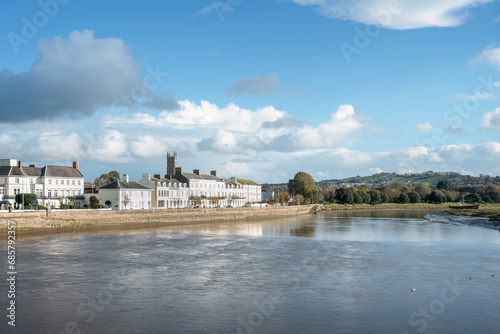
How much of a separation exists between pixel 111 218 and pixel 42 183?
19.0 m

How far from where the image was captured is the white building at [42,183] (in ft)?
191

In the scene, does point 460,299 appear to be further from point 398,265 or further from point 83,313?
point 83,313

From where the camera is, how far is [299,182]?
116 m

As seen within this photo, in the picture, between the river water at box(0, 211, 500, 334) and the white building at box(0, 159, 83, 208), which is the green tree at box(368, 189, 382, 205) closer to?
the white building at box(0, 159, 83, 208)

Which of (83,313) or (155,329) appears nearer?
(155,329)

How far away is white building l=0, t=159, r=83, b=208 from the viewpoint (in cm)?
5812

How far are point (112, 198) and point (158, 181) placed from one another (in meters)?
11.6

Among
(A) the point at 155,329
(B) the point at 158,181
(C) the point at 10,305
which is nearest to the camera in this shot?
(A) the point at 155,329

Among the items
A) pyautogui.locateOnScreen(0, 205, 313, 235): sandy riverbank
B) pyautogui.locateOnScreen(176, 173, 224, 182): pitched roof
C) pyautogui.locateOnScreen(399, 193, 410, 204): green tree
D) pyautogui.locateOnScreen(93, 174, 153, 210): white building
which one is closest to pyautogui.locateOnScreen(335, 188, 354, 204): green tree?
pyautogui.locateOnScreen(399, 193, 410, 204): green tree

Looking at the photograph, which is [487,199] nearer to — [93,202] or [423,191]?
[423,191]

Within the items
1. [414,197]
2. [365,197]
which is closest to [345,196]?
[365,197]

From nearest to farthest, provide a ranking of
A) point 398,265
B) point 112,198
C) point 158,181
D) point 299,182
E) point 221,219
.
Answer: point 398,265, point 112,198, point 221,219, point 158,181, point 299,182

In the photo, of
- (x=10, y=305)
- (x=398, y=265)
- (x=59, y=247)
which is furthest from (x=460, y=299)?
(x=59, y=247)

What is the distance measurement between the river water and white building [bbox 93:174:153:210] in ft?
102
